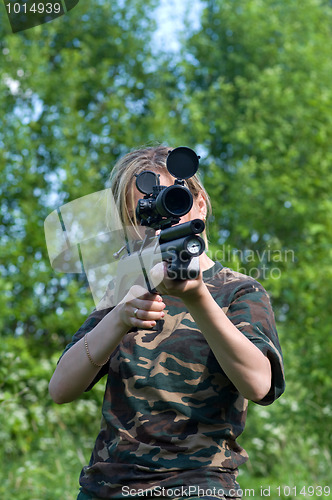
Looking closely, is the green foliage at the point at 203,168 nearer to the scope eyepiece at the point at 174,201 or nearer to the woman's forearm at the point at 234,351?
the woman's forearm at the point at 234,351

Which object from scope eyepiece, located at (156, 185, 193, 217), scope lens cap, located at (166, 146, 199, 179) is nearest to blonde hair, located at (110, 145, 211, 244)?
scope lens cap, located at (166, 146, 199, 179)

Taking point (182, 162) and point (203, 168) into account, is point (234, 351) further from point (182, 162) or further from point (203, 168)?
point (203, 168)

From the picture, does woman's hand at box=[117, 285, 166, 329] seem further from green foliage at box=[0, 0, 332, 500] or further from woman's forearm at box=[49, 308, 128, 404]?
green foliage at box=[0, 0, 332, 500]

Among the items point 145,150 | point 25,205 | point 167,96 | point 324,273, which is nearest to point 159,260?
point 145,150

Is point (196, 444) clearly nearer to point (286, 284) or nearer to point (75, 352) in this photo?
point (75, 352)

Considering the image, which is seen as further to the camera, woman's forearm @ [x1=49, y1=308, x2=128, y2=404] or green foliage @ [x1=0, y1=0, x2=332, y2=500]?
green foliage @ [x1=0, y1=0, x2=332, y2=500]

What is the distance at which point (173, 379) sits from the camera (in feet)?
6.64

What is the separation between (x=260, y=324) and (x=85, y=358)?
0.58 meters

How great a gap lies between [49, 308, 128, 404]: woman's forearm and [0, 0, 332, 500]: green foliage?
1980mm

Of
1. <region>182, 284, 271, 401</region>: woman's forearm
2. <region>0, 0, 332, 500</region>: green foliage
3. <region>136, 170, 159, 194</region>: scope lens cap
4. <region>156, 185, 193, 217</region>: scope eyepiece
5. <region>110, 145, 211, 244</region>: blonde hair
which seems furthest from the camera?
<region>0, 0, 332, 500</region>: green foliage

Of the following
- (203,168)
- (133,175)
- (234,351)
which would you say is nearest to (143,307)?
(234,351)

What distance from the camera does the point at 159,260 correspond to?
164 cm

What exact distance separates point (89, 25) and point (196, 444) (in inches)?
353

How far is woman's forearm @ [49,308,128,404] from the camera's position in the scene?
1.95m
